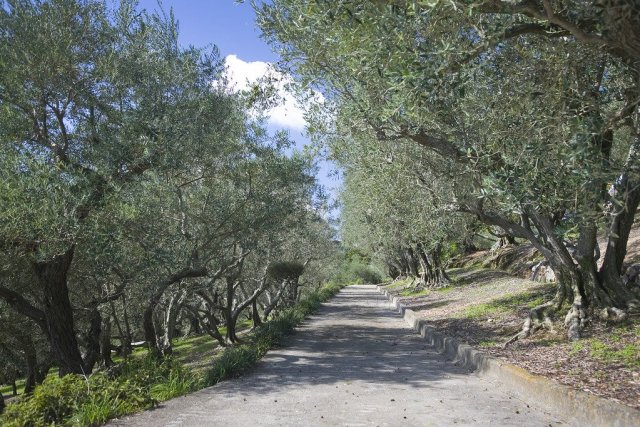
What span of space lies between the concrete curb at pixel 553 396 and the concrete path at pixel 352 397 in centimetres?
17

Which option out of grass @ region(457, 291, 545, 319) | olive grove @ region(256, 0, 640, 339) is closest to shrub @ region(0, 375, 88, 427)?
olive grove @ region(256, 0, 640, 339)

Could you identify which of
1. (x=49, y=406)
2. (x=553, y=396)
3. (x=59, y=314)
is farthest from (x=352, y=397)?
(x=59, y=314)

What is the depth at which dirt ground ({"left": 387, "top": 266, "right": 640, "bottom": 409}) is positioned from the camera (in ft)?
20.7

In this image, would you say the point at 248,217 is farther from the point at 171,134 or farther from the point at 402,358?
the point at 402,358

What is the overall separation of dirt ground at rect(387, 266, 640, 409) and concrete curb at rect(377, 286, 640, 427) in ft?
0.84

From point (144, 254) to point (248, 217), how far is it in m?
3.06

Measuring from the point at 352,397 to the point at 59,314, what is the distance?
696cm

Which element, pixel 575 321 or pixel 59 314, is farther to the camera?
pixel 59 314

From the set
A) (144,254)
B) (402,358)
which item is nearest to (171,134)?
(144,254)

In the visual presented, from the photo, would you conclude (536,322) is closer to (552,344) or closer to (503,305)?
(552,344)

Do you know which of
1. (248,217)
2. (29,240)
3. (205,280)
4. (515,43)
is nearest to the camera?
(515,43)

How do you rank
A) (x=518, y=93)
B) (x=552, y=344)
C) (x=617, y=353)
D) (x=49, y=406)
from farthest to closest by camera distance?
(x=552, y=344), (x=617, y=353), (x=518, y=93), (x=49, y=406)

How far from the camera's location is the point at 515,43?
7.17 m

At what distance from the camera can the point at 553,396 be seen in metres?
6.05
